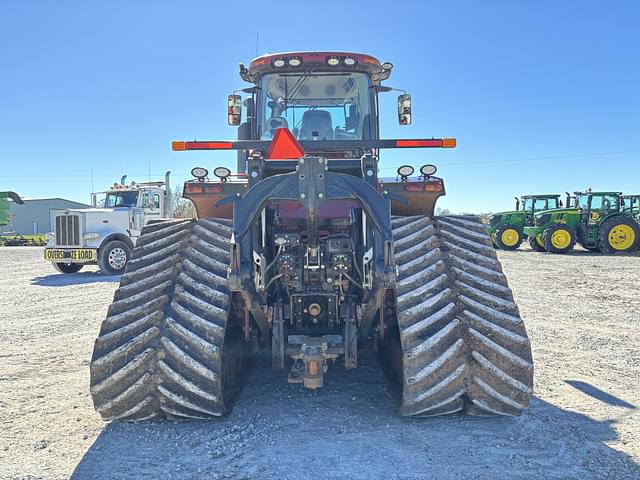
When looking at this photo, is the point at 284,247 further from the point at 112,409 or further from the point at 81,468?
the point at 81,468

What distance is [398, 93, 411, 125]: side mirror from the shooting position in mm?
5785

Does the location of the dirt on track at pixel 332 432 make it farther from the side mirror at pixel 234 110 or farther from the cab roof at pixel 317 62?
the cab roof at pixel 317 62

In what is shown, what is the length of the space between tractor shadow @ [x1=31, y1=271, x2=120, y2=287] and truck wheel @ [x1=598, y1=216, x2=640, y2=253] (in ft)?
59.8

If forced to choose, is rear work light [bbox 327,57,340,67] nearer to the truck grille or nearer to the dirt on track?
the dirt on track

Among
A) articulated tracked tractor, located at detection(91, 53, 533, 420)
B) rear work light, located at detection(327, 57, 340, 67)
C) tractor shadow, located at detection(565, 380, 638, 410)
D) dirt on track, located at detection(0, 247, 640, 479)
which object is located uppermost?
rear work light, located at detection(327, 57, 340, 67)

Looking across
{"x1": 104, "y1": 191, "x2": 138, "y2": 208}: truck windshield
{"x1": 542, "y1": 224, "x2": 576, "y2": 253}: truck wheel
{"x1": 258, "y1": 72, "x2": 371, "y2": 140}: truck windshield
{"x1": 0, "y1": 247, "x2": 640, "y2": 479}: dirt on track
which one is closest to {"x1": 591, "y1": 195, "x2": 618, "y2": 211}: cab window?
{"x1": 542, "y1": 224, "x2": 576, "y2": 253}: truck wheel

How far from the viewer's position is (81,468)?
3191 millimetres

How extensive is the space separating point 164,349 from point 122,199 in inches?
538

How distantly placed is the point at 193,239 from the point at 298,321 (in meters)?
1.09

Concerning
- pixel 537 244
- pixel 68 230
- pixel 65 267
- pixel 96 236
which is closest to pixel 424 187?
pixel 96 236

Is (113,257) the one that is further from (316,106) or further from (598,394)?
(598,394)

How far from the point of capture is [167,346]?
12.0ft

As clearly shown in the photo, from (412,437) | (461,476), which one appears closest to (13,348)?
(412,437)

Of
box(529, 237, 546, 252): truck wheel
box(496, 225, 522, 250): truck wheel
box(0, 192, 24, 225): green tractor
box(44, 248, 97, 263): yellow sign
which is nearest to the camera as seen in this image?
box(44, 248, 97, 263): yellow sign
